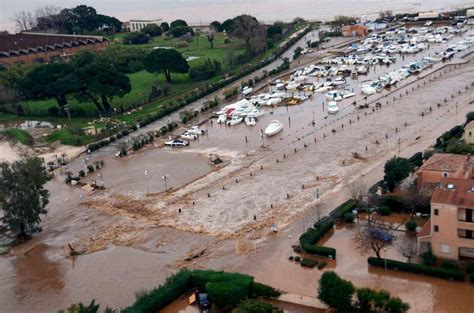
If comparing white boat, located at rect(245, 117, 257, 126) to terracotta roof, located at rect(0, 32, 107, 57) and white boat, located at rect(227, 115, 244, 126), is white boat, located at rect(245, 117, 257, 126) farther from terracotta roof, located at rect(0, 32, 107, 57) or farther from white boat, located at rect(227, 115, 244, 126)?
terracotta roof, located at rect(0, 32, 107, 57)

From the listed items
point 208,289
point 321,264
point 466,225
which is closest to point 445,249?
point 466,225

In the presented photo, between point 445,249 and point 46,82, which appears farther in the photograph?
point 46,82

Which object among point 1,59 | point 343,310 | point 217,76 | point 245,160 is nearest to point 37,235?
point 245,160

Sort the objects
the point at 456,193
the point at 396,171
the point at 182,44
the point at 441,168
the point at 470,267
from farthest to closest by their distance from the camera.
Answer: the point at 182,44, the point at 396,171, the point at 441,168, the point at 456,193, the point at 470,267

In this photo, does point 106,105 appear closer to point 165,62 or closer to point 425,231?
point 165,62

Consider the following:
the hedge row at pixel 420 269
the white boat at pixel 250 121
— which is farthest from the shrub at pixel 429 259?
the white boat at pixel 250 121
